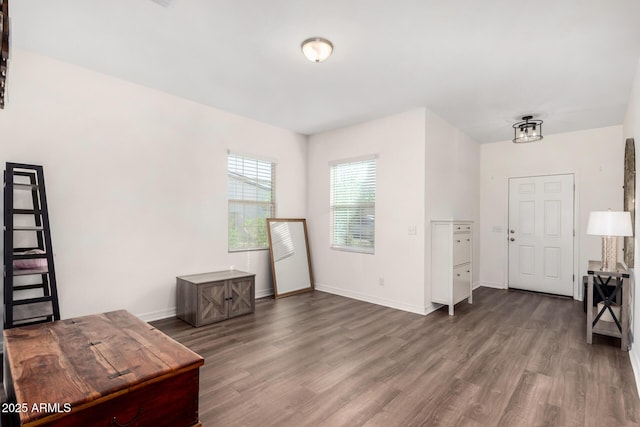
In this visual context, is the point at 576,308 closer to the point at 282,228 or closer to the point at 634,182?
the point at 634,182

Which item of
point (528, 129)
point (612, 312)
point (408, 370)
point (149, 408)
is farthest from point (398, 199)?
point (149, 408)

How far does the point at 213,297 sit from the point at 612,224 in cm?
403

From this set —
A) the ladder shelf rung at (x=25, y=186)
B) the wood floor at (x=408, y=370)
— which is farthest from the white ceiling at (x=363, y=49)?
the wood floor at (x=408, y=370)

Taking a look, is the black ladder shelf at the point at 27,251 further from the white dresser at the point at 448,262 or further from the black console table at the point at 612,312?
the black console table at the point at 612,312

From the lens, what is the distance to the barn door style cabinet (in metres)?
3.49

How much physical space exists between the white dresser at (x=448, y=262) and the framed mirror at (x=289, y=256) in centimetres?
201

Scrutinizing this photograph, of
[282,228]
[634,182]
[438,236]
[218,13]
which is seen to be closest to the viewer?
[218,13]

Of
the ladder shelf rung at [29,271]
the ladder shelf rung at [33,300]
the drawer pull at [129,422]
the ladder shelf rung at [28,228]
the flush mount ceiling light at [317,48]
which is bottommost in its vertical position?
the drawer pull at [129,422]

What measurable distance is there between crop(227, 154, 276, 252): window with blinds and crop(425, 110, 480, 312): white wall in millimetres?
2303

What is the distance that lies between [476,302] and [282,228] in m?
3.04

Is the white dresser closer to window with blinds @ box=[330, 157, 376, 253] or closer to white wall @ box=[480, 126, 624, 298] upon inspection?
window with blinds @ box=[330, 157, 376, 253]

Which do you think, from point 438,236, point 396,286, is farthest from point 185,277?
point 438,236

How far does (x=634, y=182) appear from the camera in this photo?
3.03 m

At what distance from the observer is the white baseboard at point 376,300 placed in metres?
4.08
